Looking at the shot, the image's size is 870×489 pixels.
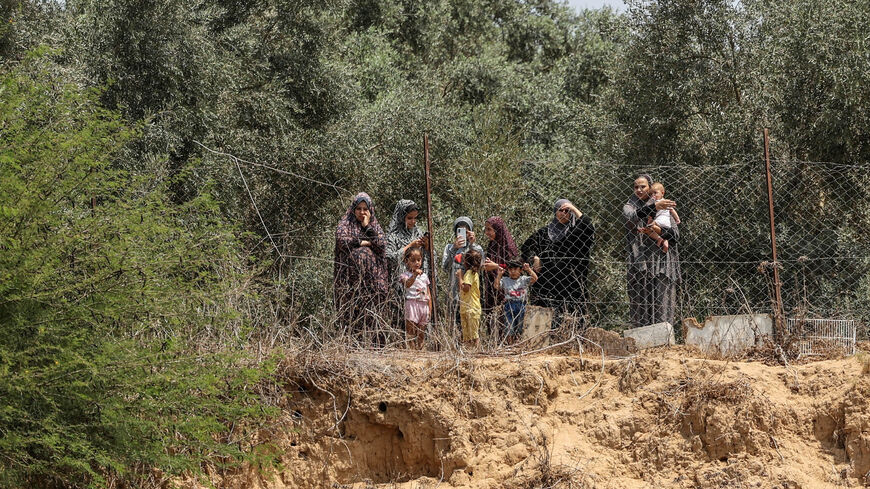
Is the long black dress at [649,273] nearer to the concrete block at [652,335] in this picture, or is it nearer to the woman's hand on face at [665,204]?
the woman's hand on face at [665,204]

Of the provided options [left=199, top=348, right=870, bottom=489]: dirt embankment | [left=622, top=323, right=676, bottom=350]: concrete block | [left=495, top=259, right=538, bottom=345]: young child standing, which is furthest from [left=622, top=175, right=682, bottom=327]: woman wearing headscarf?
[left=495, top=259, right=538, bottom=345]: young child standing

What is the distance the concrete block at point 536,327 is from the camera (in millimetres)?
8633

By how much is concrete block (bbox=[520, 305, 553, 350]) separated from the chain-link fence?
179 mm

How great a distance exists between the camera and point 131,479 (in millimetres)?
7340

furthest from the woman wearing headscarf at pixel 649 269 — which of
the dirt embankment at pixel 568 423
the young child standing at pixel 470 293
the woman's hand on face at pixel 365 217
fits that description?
the woman's hand on face at pixel 365 217

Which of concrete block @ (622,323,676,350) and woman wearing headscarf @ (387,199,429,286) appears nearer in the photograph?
concrete block @ (622,323,676,350)

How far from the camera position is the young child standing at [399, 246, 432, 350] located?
9.05m

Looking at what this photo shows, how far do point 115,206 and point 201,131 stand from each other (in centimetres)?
646

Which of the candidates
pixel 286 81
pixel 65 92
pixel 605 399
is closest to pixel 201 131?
pixel 286 81

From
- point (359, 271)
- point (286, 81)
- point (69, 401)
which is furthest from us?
point (286, 81)

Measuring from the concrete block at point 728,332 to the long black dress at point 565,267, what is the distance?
1.00 m

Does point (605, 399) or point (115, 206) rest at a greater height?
point (115, 206)

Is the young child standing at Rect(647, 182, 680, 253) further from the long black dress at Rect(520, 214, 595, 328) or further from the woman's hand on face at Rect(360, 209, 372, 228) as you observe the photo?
the woman's hand on face at Rect(360, 209, 372, 228)

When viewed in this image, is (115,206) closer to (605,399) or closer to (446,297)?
(446,297)
